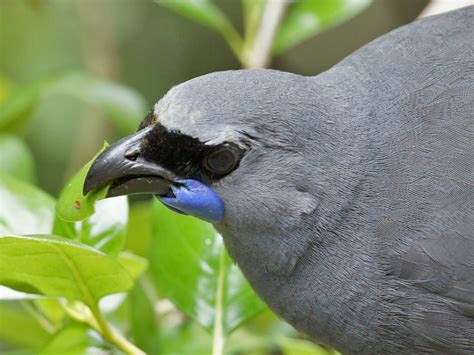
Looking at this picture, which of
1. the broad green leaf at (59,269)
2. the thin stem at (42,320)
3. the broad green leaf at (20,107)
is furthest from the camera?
the broad green leaf at (20,107)

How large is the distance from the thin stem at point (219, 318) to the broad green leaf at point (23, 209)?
296 mm

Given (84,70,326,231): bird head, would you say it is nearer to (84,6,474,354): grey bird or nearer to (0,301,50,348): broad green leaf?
(84,6,474,354): grey bird

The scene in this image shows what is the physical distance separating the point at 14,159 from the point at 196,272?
0.47 m

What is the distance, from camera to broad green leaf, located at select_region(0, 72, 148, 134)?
176 centimetres

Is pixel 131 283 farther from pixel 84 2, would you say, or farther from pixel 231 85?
pixel 84 2

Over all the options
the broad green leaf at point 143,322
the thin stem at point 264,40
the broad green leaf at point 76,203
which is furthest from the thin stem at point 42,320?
the thin stem at point 264,40

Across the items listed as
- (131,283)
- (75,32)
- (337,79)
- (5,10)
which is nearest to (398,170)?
(337,79)

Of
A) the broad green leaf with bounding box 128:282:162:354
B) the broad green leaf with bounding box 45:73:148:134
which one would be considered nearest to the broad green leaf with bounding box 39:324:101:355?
the broad green leaf with bounding box 128:282:162:354

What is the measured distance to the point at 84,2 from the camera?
2541 mm

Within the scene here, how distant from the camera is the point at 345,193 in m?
1.34

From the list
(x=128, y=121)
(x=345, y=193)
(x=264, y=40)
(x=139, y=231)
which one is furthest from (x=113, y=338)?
(x=264, y=40)

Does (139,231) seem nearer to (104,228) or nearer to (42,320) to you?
(42,320)

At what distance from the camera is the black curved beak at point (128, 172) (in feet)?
4.00

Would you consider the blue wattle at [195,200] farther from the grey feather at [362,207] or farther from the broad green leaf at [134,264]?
the broad green leaf at [134,264]
